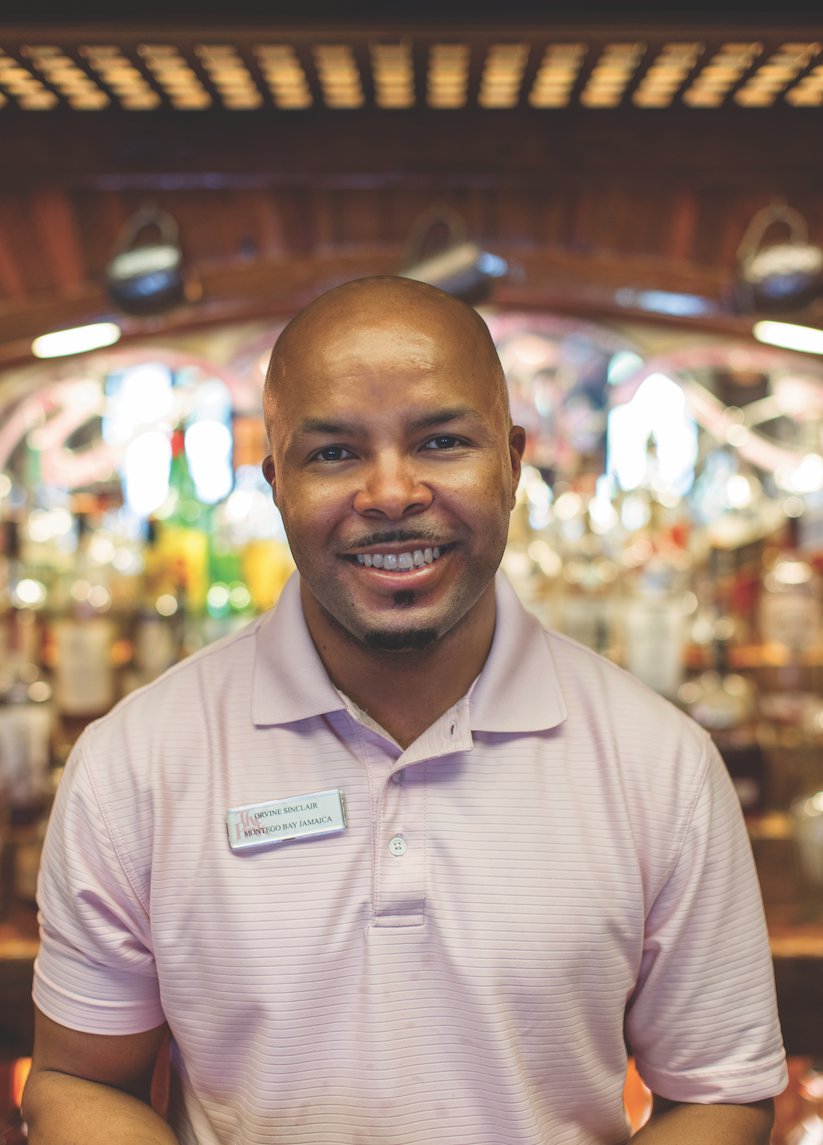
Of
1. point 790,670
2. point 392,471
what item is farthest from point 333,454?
point 790,670

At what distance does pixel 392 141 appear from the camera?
2045 millimetres

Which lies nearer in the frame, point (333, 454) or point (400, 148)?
point (333, 454)

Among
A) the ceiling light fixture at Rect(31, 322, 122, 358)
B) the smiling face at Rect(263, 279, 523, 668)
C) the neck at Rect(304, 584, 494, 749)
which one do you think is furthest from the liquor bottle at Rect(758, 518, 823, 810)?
the ceiling light fixture at Rect(31, 322, 122, 358)

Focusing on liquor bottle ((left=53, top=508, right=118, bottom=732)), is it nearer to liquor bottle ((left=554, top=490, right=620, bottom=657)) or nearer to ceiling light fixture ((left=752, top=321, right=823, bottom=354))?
liquor bottle ((left=554, top=490, right=620, bottom=657))

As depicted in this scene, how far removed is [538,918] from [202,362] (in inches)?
93.7

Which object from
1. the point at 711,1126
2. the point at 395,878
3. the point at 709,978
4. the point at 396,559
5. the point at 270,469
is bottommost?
the point at 711,1126

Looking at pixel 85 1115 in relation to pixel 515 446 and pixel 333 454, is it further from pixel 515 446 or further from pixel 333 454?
pixel 515 446

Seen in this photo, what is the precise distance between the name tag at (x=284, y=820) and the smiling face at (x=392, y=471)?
169 mm

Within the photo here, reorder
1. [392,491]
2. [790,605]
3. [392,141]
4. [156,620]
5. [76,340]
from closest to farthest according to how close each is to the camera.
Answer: [392,491], [392,141], [790,605], [156,620], [76,340]

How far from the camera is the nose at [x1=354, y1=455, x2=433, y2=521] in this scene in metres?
1.08

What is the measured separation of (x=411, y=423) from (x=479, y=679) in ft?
0.99

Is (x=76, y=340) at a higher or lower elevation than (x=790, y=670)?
higher

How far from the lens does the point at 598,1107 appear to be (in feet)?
3.75

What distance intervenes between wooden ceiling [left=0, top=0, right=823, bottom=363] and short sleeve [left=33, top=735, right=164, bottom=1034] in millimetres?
973
